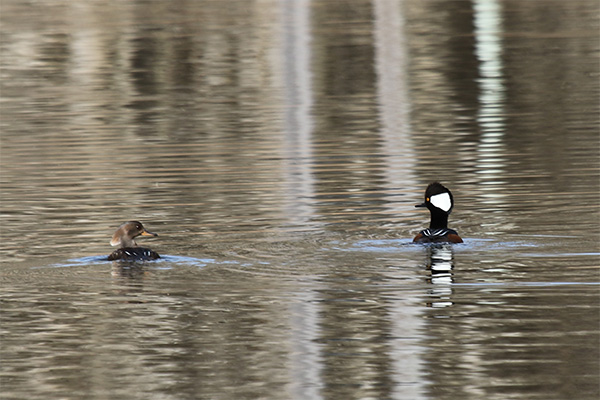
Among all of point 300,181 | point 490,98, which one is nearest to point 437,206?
point 300,181

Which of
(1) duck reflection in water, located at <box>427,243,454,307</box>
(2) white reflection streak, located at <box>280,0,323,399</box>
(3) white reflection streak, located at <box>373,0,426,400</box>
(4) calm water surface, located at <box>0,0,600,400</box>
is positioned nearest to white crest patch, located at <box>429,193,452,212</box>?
(4) calm water surface, located at <box>0,0,600,400</box>

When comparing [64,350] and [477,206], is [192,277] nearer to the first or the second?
[64,350]

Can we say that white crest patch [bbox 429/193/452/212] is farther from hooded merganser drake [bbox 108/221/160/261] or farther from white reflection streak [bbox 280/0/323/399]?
hooded merganser drake [bbox 108/221/160/261]

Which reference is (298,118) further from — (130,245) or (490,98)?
(130,245)

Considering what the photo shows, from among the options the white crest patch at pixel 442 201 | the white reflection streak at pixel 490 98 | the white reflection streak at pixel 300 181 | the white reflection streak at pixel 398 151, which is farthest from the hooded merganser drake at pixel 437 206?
the white reflection streak at pixel 490 98

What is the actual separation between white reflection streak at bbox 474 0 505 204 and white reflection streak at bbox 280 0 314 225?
2324 millimetres

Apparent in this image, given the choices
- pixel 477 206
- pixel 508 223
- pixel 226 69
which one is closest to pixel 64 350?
pixel 508 223

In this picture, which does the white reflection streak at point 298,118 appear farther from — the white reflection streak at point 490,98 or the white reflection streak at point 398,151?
the white reflection streak at point 490,98

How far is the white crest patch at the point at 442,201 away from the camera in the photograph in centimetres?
1547

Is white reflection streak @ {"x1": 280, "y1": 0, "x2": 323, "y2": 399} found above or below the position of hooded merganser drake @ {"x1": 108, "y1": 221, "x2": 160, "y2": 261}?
below

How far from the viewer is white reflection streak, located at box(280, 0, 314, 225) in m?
18.3

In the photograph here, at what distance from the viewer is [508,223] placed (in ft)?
52.5

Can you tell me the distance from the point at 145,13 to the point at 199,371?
58644mm

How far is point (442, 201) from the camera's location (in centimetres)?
1548
